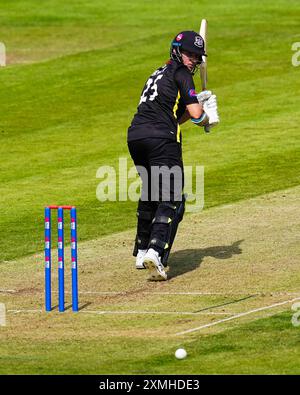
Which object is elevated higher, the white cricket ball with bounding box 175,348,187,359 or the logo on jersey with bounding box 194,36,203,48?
the logo on jersey with bounding box 194,36,203,48

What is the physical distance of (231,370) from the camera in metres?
9.94

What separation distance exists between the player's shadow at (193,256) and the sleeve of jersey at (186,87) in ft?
6.51

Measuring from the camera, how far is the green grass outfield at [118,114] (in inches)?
443

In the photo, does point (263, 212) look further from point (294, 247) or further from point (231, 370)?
point (231, 370)

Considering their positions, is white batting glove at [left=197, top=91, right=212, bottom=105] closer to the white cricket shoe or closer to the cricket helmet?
the cricket helmet

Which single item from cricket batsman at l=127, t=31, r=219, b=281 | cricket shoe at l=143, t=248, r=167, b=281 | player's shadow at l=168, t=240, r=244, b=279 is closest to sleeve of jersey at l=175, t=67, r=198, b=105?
cricket batsman at l=127, t=31, r=219, b=281

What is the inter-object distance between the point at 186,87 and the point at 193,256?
231cm

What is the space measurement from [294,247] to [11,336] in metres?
4.63

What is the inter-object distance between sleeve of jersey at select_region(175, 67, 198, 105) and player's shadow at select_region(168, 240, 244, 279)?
1983 mm

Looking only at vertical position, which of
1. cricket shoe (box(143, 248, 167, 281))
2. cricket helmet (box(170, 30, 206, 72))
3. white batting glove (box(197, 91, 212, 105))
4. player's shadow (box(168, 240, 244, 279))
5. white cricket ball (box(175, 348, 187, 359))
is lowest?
white cricket ball (box(175, 348, 187, 359))

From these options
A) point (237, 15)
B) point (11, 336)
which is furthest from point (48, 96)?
point (11, 336)

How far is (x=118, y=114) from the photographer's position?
25141 mm

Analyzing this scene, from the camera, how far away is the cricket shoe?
13055mm

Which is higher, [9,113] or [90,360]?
[9,113]
